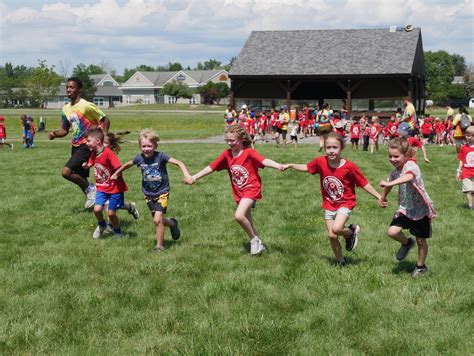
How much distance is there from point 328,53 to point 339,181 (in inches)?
1409

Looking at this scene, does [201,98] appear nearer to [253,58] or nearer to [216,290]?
[253,58]

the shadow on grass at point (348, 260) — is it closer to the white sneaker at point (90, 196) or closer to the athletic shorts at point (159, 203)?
the athletic shorts at point (159, 203)

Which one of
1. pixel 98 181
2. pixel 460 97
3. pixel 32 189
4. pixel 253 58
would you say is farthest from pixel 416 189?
pixel 460 97

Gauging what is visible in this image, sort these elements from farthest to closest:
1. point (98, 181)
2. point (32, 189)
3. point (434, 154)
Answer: point (434, 154), point (32, 189), point (98, 181)

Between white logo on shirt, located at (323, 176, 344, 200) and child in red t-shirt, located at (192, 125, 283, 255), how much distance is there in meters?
0.89

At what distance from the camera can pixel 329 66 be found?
3941 centimetres

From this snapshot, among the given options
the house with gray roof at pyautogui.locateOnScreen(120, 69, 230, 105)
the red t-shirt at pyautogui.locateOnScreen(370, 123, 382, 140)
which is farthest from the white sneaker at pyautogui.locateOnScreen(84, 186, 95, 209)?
the house with gray roof at pyautogui.locateOnScreen(120, 69, 230, 105)

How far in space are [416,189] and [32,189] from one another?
934 centimetres

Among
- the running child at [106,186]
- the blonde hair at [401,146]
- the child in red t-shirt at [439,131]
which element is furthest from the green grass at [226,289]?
the child in red t-shirt at [439,131]

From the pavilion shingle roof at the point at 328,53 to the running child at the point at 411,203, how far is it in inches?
1278

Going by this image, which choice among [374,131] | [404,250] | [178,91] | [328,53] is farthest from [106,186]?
[178,91]

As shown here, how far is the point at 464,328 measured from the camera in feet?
16.2

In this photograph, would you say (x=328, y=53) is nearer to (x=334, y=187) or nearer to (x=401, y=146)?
(x=334, y=187)

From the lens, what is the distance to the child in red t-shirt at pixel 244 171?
736cm
